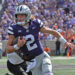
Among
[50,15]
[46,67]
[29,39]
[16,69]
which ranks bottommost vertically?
[50,15]

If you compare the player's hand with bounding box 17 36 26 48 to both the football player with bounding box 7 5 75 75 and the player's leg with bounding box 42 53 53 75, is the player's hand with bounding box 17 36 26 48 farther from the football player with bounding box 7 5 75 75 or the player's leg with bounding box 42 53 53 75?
the player's leg with bounding box 42 53 53 75

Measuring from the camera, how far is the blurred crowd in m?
20.8

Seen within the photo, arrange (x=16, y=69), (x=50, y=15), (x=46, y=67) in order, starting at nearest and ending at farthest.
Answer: (x=46, y=67), (x=16, y=69), (x=50, y=15)

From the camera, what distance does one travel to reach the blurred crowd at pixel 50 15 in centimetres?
2080

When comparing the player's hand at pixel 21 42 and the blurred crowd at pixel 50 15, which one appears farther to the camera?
the blurred crowd at pixel 50 15

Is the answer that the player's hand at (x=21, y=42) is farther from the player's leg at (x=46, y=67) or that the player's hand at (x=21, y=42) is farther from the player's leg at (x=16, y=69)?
the player's leg at (x=16, y=69)

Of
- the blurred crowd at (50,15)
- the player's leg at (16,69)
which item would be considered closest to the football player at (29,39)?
the player's leg at (16,69)

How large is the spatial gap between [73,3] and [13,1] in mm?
3801

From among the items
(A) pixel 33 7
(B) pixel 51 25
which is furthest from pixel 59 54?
(A) pixel 33 7

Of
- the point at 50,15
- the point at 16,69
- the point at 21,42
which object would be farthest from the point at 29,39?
the point at 50,15

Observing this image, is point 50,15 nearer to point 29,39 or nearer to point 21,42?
point 29,39

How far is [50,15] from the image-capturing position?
2264 centimetres

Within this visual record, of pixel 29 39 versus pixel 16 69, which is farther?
pixel 16 69

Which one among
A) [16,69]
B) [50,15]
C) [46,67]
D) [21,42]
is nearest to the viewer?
[21,42]
